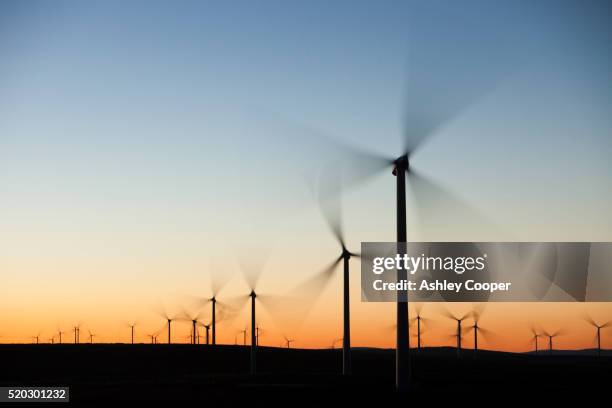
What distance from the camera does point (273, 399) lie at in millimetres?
64812

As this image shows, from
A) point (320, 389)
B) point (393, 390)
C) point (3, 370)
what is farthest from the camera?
point (3, 370)

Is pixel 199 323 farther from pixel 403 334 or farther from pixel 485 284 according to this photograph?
pixel 403 334

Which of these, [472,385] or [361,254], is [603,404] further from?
[361,254]

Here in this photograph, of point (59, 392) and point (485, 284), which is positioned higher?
point (485, 284)

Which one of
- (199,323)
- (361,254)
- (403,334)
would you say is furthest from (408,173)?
(199,323)

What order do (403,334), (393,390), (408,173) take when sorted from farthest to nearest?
(393,390) < (408,173) < (403,334)

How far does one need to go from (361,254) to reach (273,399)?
28789 millimetres

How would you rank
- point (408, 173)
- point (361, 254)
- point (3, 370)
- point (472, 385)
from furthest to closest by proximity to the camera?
point (3, 370), point (361, 254), point (472, 385), point (408, 173)

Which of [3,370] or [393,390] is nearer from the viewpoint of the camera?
[393,390]

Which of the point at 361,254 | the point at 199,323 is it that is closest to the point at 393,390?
the point at 361,254

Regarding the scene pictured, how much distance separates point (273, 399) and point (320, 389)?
8.88m

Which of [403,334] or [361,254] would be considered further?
[361,254]

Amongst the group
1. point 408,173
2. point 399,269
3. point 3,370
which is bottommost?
point 3,370

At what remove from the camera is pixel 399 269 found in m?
59.7
